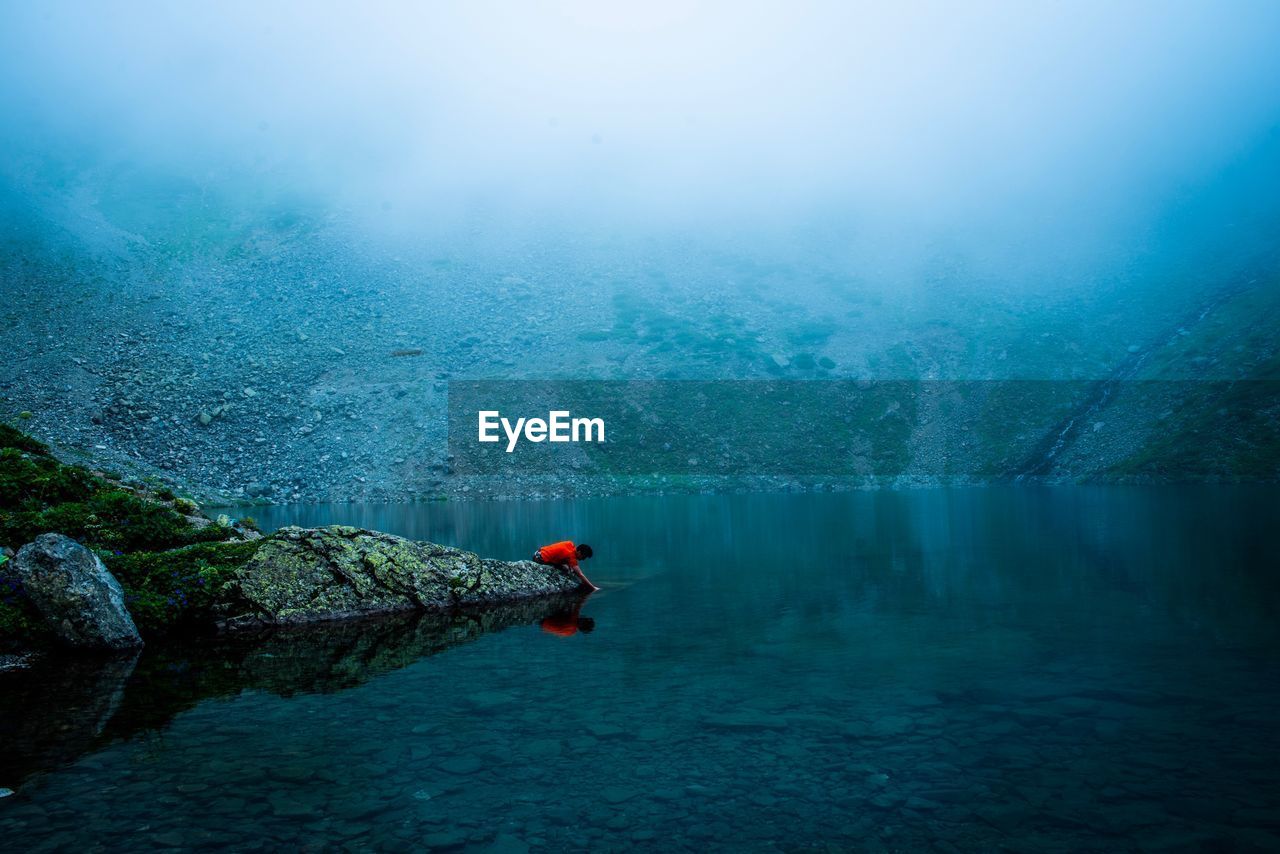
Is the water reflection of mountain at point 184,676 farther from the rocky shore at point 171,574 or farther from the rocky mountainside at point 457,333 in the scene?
the rocky mountainside at point 457,333

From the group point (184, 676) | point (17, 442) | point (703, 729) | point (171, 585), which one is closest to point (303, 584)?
point (171, 585)

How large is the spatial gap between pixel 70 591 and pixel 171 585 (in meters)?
3.22

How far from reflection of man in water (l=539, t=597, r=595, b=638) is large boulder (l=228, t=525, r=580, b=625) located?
300 centimetres

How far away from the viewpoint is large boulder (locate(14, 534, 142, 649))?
55.0 ft

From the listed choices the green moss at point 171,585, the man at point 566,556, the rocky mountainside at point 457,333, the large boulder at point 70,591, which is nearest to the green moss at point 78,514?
the green moss at point 171,585

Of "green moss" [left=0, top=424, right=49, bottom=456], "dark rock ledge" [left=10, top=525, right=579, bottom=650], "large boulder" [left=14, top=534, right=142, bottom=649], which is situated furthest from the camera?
"green moss" [left=0, top=424, right=49, bottom=456]

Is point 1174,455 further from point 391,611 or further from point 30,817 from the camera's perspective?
point 30,817

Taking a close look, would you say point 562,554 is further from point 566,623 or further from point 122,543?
point 122,543

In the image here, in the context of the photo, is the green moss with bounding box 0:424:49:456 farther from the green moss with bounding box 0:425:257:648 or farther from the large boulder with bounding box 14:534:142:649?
the large boulder with bounding box 14:534:142:649

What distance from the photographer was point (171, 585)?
20.2m

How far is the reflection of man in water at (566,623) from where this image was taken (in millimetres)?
19406

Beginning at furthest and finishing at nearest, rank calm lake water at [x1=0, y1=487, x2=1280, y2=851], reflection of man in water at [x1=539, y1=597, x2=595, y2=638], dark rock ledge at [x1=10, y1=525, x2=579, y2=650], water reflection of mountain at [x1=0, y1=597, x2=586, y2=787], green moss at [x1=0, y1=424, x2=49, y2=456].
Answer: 1. green moss at [x1=0, y1=424, x2=49, y2=456]
2. reflection of man in water at [x1=539, y1=597, x2=595, y2=638]
3. dark rock ledge at [x1=10, y1=525, x2=579, y2=650]
4. water reflection of mountain at [x1=0, y1=597, x2=586, y2=787]
5. calm lake water at [x1=0, y1=487, x2=1280, y2=851]

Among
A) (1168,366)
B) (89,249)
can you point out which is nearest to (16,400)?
(89,249)

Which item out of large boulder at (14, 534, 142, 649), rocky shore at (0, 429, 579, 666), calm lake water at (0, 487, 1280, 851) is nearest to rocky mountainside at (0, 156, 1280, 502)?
rocky shore at (0, 429, 579, 666)
